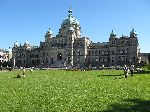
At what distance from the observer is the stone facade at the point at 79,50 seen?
123312mm

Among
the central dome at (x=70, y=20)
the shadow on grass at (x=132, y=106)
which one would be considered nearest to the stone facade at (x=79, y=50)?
the central dome at (x=70, y=20)

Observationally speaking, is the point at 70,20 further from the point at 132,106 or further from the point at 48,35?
the point at 132,106

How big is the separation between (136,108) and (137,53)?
10526 cm

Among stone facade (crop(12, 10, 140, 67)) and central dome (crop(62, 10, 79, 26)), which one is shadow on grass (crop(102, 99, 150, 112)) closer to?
stone facade (crop(12, 10, 140, 67))

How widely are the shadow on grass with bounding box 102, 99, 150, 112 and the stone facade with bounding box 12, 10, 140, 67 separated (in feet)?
333

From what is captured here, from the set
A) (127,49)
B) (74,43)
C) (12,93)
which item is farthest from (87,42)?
(12,93)

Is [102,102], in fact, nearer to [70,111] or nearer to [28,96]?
[70,111]

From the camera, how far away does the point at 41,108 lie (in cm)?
1873

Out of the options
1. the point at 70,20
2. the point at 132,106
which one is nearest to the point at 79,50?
the point at 70,20

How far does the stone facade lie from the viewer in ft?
405

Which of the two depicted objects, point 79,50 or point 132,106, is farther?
point 79,50

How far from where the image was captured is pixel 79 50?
128250 mm

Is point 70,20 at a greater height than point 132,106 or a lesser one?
greater

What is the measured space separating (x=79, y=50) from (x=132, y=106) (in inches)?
4311
